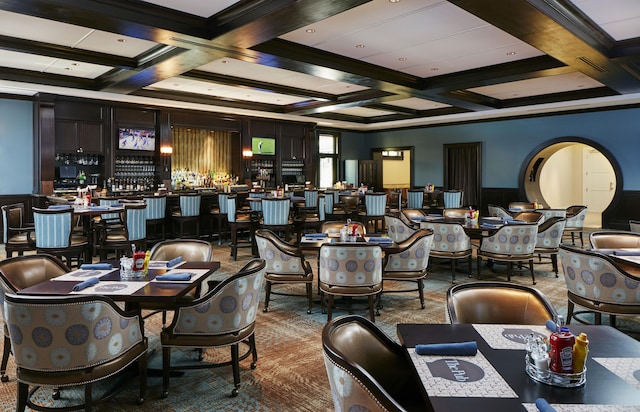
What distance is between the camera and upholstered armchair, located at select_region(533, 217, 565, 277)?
620 centimetres

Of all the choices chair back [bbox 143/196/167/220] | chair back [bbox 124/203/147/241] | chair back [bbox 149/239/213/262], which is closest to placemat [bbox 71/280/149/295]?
chair back [bbox 149/239/213/262]

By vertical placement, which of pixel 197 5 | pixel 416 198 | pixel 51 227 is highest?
pixel 197 5

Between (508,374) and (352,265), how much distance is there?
246 cm

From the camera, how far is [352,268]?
13.3ft

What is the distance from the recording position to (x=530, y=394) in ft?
4.79

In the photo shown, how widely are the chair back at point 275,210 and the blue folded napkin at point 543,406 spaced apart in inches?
246

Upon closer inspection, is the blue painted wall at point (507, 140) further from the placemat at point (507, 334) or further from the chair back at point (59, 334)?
the chair back at point (59, 334)

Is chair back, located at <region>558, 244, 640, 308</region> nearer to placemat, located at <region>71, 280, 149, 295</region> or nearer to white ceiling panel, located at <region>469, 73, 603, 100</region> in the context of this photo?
placemat, located at <region>71, 280, 149, 295</region>

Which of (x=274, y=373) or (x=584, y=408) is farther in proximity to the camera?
(x=274, y=373)

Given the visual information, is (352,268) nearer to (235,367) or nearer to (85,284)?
(235,367)

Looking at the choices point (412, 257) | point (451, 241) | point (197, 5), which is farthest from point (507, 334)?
point (197, 5)

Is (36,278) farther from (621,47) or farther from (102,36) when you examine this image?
(621,47)

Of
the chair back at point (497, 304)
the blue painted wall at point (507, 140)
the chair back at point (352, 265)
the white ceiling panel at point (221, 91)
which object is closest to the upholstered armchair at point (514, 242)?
the chair back at point (352, 265)

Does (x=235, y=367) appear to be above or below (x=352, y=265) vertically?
below
